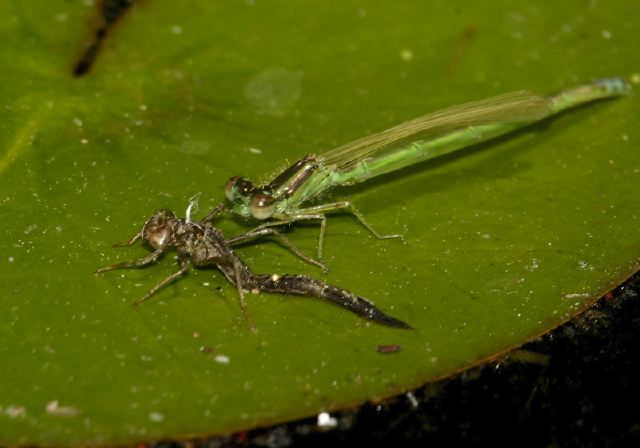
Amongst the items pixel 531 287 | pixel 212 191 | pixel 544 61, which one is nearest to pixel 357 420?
pixel 531 287

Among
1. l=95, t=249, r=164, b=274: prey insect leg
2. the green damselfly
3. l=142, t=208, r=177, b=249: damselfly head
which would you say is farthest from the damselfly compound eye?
l=95, t=249, r=164, b=274: prey insect leg

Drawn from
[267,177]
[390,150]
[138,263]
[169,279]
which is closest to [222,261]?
[169,279]

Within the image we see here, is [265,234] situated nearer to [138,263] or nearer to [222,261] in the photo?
[222,261]

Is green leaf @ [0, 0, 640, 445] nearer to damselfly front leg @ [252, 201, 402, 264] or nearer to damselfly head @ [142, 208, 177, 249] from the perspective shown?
damselfly front leg @ [252, 201, 402, 264]

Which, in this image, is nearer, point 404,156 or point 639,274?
point 639,274

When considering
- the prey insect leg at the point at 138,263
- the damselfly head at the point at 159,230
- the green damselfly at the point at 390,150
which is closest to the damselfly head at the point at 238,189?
the green damselfly at the point at 390,150

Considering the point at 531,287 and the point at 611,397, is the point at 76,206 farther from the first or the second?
the point at 611,397
